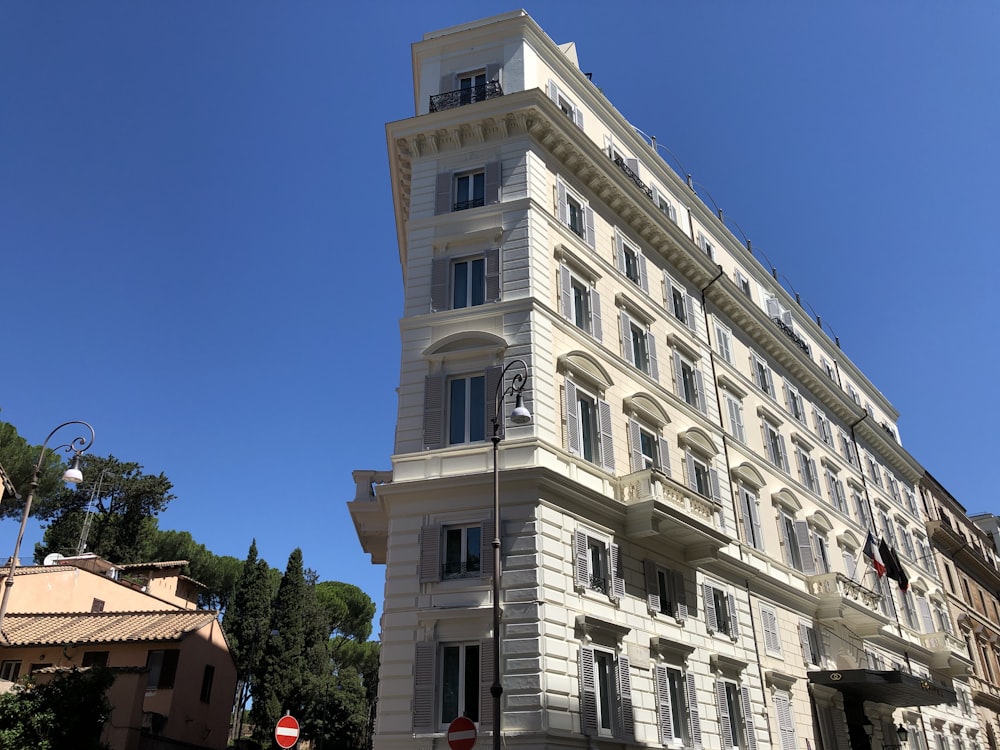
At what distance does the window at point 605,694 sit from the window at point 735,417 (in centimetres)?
1285

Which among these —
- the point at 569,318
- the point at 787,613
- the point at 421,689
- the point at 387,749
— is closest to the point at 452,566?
the point at 421,689

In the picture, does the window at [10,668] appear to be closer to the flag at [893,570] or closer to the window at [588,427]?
the window at [588,427]

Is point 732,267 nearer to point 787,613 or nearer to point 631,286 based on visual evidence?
point 631,286

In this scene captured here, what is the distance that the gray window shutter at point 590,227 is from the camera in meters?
25.4

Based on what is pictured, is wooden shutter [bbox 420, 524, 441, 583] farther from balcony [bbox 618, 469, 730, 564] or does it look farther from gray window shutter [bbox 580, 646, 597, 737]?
balcony [bbox 618, 469, 730, 564]

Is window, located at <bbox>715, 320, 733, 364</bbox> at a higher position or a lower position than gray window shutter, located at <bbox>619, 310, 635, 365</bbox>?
higher

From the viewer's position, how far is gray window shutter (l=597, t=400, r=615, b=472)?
21.3m

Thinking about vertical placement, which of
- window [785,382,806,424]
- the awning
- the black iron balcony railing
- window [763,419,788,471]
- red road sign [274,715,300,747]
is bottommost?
red road sign [274,715,300,747]

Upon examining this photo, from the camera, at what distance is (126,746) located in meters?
19.7

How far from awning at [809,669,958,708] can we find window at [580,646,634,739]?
11154mm

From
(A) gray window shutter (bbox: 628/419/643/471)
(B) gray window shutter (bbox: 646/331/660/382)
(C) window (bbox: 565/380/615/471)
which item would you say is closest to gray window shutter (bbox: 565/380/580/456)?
(C) window (bbox: 565/380/615/471)

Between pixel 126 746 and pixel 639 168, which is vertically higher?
pixel 639 168

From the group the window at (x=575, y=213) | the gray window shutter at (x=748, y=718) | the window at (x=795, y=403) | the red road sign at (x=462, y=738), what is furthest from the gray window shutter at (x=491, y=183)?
the window at (x=795, y=403)

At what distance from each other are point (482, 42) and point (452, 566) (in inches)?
706
